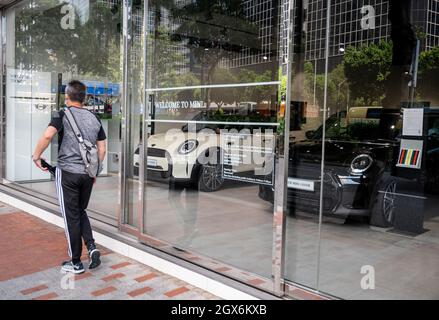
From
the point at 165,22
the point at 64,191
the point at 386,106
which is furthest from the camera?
the point at 386,106

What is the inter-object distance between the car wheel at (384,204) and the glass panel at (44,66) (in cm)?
405

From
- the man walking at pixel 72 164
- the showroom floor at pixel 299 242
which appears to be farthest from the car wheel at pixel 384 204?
the man walking at pixel 72 164

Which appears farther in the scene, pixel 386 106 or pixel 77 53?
pixel 77 53

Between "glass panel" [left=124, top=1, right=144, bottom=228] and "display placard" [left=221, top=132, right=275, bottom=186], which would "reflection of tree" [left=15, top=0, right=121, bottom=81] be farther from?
"display placard" [left=221, top=132, right=275, bottom=186]

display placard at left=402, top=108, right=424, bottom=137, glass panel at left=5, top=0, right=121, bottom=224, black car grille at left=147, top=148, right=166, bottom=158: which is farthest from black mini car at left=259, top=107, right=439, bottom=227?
glass panel at left=5, top=0, right=121, bottom=224

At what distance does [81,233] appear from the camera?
162 inches

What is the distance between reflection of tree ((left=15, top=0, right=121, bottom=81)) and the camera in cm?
692

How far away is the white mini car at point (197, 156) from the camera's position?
4207 mm

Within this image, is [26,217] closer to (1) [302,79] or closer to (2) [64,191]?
(2) [64,191]

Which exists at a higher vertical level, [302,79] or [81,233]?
[302,79]

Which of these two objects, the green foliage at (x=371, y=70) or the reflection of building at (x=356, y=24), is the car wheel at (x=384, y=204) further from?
the reflection of building at (x=356, y=24)

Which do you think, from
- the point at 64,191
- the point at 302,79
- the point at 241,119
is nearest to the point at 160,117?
the point at 241,119

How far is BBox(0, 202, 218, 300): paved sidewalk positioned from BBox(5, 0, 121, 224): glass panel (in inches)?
94.2

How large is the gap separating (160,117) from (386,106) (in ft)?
10.8
